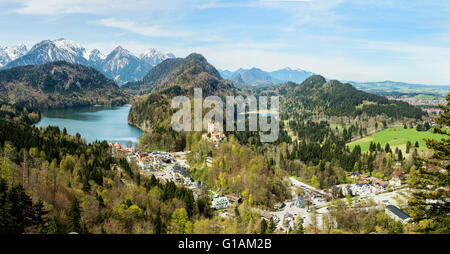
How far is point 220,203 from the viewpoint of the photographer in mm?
29078

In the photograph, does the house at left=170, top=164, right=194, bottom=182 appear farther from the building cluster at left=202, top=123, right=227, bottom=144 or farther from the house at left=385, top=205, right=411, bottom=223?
the house at left=385, top=205, right=411, bottom=223

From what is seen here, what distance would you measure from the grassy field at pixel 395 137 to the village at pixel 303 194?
77.2ft

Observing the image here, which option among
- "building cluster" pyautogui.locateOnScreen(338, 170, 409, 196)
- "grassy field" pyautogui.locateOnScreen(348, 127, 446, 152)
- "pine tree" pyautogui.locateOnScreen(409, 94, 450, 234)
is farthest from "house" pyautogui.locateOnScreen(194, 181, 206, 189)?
"grassy field" pyautogui.locateOnScreen(348, 127, 446, 152)

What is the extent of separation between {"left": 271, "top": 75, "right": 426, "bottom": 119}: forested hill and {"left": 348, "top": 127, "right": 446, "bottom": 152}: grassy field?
973 inches

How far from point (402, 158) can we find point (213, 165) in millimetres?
34835

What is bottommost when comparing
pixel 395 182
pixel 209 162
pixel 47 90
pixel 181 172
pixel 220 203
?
pixel 395 182

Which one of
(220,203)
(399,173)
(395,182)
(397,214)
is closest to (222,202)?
(220,203)

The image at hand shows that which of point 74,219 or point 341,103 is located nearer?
point 74,219

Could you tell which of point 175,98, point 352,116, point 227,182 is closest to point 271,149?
point 227,182

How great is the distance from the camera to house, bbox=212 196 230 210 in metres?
28.7

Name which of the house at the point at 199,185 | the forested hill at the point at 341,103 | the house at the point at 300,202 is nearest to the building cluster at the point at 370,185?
the house at the point at 300,202

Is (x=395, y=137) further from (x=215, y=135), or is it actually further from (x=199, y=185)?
(x=199, y=185)

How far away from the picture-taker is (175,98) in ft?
344

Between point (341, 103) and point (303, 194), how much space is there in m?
105
